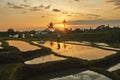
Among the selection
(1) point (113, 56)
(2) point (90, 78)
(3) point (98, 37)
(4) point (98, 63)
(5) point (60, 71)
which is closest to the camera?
(2) point (90, 78)

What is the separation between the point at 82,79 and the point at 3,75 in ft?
18.9

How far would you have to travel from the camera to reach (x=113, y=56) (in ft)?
95.9

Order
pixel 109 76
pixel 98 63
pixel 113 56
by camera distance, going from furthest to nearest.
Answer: pixel 113 56 → pixel 98 63 → pixel 109 76

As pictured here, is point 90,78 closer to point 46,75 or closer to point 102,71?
point 102,71

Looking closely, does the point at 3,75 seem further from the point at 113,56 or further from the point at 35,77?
the point at 113,56

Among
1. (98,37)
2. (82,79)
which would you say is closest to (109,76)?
(82,79)

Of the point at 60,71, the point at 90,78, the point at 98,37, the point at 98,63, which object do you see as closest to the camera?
the point at 90,78

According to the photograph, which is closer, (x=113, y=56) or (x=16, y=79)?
(x=16, y=79)

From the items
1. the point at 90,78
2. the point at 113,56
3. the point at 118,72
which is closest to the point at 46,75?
the point at 90,78

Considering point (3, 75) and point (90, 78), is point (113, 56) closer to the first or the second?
point (90, 78)

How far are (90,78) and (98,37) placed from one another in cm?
4874

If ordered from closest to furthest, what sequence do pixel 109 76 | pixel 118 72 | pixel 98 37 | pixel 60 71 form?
pixel 109 76, pixel 118 72, pixel 60 71, pixel 98 37

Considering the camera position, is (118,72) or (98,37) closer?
(118,72)

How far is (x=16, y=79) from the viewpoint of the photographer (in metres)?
16.7
